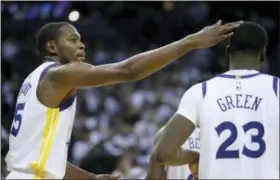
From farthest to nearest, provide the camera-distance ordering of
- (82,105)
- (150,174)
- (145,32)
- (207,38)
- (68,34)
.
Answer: (145,32) < (82,105) < (150,174) < (68,34) < (207,38)

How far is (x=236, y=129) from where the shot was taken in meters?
5.25

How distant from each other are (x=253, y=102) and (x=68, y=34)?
133cm

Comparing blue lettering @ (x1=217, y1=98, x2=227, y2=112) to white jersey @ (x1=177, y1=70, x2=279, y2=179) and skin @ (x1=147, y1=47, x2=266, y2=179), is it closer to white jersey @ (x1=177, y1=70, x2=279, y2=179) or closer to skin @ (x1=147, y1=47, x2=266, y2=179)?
white jersey @ (x1=177, y1=70, x2=279, y2=179)

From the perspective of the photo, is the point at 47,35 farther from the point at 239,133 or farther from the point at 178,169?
the point at 178,169

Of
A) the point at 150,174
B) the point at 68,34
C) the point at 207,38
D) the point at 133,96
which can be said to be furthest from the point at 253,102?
the point at 133,96

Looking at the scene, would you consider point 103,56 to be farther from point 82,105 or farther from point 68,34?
point 68,34

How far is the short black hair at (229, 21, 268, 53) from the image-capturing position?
213 inches

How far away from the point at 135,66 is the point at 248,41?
0.86m

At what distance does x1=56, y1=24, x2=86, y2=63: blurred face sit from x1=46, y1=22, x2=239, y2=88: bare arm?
0.93ft

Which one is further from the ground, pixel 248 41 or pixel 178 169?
pixel 248 41

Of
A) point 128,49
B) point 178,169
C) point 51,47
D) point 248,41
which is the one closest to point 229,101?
point 248,41

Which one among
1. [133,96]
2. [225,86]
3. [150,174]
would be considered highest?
[133,96]

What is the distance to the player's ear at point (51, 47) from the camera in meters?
5.63

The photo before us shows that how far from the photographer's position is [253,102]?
5312mm
